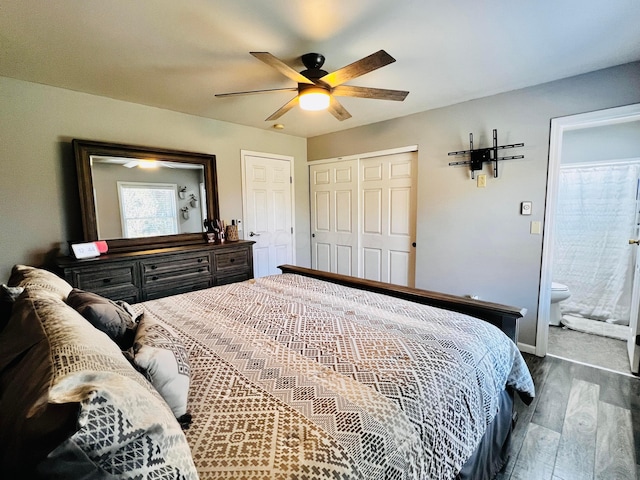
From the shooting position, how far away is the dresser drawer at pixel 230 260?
3305mm

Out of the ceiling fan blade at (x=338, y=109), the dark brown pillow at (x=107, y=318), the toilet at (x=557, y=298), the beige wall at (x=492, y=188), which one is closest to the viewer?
the dark brown pillow at (x=107, y=318)

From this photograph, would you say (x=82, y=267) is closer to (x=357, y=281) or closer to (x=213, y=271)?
(x=213, y=271)

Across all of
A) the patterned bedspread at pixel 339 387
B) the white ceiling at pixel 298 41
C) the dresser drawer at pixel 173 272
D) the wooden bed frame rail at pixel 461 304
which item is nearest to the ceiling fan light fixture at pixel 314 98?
the white ceiling at pixel 298 41

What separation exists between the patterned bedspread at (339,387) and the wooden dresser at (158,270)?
45.2 inches

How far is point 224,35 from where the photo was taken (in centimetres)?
187

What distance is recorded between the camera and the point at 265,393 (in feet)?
3.16

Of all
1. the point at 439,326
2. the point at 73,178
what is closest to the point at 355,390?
the point at 439,326

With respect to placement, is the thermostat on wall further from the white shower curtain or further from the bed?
the bed

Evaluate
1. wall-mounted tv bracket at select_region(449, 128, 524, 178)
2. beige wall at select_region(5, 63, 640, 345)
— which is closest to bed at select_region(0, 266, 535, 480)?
beige wall at select_region(5, 63, 640, 345)

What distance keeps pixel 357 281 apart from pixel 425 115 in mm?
2230

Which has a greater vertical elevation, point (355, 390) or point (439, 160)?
point (439, 160)

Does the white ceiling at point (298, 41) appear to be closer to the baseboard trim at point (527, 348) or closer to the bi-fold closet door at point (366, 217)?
the bi-fold closet door at point (366, 217)

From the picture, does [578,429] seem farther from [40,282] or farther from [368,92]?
[40,282]

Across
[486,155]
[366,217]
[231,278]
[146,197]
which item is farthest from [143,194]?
[486,155]
